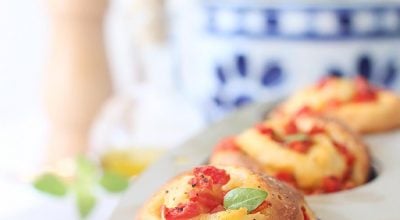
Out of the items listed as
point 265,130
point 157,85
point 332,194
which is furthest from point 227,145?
point 157,85

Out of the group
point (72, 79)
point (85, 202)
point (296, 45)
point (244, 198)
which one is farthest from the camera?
point (72, 79)

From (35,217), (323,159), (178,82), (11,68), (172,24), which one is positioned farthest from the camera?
(11,68)

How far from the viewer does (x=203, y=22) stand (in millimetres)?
1271

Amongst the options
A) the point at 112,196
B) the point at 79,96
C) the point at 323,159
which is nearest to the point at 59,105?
the point at 79,96

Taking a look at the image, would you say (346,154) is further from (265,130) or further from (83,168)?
(83,168)

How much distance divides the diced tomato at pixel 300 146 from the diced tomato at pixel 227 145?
0.21ft

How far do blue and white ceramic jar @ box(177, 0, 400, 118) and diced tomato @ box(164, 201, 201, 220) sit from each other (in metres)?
0.61

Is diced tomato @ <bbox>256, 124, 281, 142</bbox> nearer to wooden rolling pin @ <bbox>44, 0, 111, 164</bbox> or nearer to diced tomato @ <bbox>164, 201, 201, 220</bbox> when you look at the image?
diced tomato @ <bbox>164, 201, 201, 220</bbox>

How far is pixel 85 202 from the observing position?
97 centimetres

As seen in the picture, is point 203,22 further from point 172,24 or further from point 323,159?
point 323,159

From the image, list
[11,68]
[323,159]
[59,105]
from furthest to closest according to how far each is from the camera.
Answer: [11,68] < [59,105] < [323,159]

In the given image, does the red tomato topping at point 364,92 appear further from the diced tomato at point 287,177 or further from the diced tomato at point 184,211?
the diced tomato at point 184,211

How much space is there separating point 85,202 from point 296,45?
45 cm

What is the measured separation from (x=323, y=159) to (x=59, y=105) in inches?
27.0
